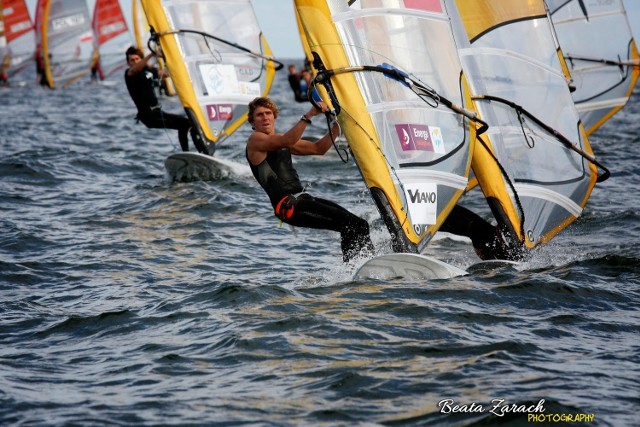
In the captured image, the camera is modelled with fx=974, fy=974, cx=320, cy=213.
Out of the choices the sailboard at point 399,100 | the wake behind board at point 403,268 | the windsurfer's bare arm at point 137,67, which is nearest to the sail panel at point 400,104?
the sailboard at point 399,100

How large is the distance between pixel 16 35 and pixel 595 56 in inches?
1376

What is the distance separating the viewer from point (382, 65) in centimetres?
743

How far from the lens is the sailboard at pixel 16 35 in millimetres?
44375

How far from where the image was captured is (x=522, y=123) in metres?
8.25

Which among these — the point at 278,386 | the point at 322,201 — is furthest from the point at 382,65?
the point at 278,386

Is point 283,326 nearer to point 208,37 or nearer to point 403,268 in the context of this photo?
point 403,268

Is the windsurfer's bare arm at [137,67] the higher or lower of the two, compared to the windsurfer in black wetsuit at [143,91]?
higher

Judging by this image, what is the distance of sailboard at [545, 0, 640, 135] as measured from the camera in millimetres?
15344

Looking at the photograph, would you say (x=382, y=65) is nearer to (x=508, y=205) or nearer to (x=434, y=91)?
(x=434, y=91)

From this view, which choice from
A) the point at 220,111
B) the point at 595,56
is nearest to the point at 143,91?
the point at 220,111

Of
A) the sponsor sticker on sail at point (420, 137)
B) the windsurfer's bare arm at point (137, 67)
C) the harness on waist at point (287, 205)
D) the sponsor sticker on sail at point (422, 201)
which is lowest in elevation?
the sponsor sticker on sail at point (422, 201)

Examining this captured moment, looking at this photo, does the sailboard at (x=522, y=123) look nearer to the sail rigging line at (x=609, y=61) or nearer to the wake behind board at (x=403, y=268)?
the wake behind board at (x=403, y=268)

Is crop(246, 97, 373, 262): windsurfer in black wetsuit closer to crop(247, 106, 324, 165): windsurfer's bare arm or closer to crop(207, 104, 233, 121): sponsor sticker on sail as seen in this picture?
crop(247, 106, 324, 165): windsurfer's bare arm

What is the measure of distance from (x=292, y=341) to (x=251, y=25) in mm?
10177
